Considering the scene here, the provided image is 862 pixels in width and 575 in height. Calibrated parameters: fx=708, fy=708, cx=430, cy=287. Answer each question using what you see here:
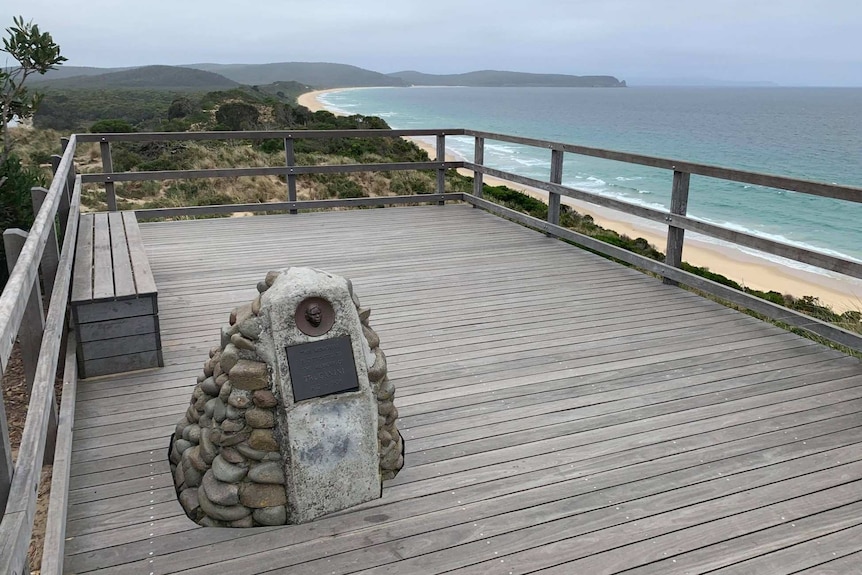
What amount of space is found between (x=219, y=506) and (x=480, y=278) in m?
3.71

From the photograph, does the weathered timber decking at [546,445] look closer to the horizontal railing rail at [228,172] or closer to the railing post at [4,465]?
the railing post at [4,465]

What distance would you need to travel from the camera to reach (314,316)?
8.68 ft

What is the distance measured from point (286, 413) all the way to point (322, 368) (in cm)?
21

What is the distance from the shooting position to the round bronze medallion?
2646 mm

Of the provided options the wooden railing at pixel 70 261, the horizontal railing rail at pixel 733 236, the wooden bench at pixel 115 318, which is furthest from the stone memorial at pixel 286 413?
the horizontal railing rail at pixel 733 236

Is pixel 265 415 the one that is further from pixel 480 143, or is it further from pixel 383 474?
pixel 480 143

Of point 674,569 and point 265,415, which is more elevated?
point 265,415

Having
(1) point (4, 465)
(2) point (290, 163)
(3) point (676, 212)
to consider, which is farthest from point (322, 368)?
(2) point (290, 163)

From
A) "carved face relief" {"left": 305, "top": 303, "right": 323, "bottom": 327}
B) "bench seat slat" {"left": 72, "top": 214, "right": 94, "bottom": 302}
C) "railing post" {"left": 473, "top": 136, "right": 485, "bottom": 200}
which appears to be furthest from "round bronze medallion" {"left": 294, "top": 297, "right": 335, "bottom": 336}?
"railing post" {"left": 473, "top": 136, "right": 485, "bottom": 200}

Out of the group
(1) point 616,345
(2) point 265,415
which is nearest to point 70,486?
(2) point 265,415

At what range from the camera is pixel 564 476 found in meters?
3.03

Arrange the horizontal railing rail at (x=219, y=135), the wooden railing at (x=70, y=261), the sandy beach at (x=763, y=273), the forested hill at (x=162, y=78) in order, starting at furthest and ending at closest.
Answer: the forested hill at (x=162, y=78) → the sandy beach at (x=763, y=273) → the horizontal railing rail at (x=219, y=135) → the wooden railing at (x=70, y=261)

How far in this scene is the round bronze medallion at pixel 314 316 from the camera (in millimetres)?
2646

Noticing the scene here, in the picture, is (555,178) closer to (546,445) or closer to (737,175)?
(737,175)
